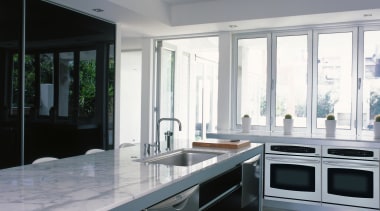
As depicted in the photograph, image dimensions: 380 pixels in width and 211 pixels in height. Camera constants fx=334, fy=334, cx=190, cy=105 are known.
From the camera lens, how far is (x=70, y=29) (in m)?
4.04

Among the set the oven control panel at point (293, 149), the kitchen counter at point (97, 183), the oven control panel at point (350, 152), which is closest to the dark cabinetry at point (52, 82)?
the kitchen counter at point (97, 183)

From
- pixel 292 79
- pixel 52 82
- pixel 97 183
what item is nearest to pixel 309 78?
pixel 292 79

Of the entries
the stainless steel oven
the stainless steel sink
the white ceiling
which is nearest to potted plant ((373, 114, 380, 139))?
the stainless steel oven

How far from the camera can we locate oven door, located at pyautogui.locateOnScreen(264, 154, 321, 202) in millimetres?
4035

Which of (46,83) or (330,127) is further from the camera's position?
(330,127)

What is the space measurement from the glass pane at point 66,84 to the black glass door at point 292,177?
265 centimetres

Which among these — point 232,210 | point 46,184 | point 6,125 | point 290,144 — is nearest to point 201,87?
point 290,144

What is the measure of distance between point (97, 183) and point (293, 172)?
313 cm

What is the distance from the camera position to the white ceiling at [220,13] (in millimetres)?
3953

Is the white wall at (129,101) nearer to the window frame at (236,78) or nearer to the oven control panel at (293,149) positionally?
the window frame at (236,78)

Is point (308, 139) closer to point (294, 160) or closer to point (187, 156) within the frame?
point (294, 160)

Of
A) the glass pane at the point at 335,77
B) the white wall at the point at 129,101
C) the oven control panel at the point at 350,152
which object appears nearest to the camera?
the oven control panel at the point at 350,152

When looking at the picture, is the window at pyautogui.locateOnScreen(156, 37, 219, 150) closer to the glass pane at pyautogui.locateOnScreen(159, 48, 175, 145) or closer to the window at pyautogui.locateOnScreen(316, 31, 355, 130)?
the glass pane at pyautogui.locateOnScreen(159, 48, 175, 145)

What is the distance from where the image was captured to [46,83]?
3.75 meters
